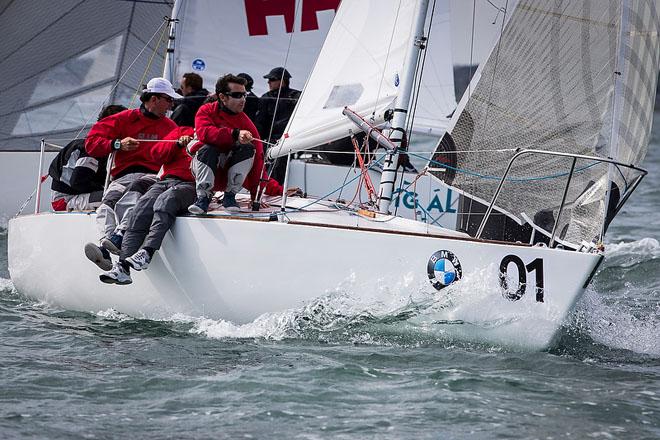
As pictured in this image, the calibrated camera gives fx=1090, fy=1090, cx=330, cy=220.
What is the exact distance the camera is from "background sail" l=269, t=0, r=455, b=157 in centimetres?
595

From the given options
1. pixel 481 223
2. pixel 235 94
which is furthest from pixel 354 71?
pixel 481 223

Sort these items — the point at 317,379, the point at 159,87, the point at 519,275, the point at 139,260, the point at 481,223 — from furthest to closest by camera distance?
the point at 159,87, the point at 481,223, the point at 139,260, the point at 519,275, the point at 317,379

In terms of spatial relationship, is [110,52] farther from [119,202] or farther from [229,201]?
[229,201]

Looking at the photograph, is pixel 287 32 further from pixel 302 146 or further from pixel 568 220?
pixel 568 220

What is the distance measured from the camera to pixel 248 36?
936 centimetres

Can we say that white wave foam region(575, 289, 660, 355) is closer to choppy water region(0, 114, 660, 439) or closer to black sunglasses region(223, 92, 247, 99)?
choppy water region(0, 114, 660, 439)

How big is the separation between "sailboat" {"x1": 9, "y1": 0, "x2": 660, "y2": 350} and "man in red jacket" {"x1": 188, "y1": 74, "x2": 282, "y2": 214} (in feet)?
0.57

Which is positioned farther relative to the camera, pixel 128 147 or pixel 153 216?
pixel 128 147

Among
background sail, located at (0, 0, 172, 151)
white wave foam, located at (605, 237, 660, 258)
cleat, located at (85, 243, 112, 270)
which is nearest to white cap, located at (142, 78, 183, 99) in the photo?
cleat, located at (85, 243, 112, 270)

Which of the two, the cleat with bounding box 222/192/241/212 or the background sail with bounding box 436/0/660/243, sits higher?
the background sail with bounding box 436/0/660/243

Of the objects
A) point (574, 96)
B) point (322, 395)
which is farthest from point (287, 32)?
point (322, 395)

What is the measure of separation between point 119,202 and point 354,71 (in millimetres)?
1534

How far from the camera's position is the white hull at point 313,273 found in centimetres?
480

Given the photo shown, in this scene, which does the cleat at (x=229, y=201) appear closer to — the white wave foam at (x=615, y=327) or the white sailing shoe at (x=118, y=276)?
the white sailing shoe at (x=118, y=276)
